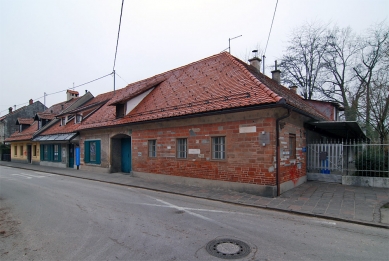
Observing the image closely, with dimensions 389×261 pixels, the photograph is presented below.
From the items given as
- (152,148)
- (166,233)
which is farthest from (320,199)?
(152,148)

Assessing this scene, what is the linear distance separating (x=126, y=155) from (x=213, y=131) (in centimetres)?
807

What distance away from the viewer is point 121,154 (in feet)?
54.2

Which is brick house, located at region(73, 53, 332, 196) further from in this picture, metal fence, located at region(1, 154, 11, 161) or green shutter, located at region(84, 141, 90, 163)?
metal fence, located at region(1, 154, 11, 161)

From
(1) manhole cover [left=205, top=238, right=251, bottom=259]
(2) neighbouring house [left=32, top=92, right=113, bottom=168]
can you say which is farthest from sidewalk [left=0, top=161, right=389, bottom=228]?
(2) neighbouring house [left=32, top=92, right=113, bottom=168]

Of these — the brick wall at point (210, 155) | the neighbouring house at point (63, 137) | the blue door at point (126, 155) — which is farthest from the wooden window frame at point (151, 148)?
the neighbouring house at point (63, 137)

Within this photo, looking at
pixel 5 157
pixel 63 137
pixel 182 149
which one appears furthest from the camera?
pixel 5 157

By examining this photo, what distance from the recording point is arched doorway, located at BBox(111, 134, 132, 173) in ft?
→ 52.4

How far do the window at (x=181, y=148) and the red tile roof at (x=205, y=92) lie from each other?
4.55 ft

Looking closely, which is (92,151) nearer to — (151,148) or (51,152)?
(151,148)

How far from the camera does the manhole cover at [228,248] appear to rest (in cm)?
416

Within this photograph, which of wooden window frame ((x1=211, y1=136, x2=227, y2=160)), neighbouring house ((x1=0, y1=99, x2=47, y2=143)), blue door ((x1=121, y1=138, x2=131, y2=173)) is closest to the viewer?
wooden window frame ((x1=211, y1=136, x2=227, y2=160))

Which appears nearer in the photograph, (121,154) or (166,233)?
(166,233)

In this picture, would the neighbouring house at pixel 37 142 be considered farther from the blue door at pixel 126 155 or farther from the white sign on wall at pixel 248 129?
the white sign on wall at pixel 248 129

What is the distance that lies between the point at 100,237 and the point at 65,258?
2.97ft
